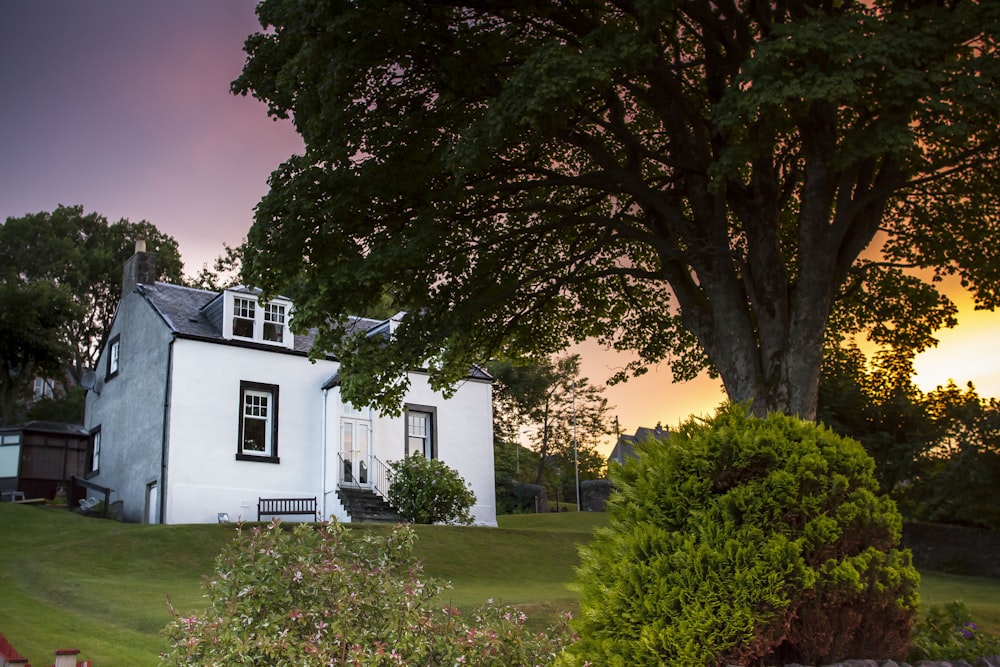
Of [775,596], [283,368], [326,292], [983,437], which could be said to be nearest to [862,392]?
[983,437]

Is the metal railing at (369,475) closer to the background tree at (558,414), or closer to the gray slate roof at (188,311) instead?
the gray slate roof at (188,311)

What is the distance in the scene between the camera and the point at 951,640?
777 cm

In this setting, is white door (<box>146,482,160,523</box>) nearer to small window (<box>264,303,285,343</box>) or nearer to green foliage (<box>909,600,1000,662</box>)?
small window (<box>264,303,285,343</box>)

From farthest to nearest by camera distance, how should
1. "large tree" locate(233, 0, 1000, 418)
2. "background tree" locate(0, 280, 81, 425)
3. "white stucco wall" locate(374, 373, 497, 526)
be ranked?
"background tree" locate(0, 280, 81, 425) < "white stucco wall" locate(374, 373, 497, 526) < "large tree" locate(233, 0, 1000, 418)

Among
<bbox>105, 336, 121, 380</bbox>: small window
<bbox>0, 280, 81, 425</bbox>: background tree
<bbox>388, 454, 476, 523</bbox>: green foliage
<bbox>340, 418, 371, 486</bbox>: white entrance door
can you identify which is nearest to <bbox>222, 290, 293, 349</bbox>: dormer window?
<bbox>340, 418, 371, 486</bbox>: white entrance door

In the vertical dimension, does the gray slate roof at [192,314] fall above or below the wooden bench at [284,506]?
above

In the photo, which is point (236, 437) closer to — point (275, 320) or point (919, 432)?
point (275, 320)

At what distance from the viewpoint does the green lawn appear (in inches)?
466

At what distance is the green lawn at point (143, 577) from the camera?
1183cm

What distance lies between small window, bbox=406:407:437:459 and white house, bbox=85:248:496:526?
0.04 metres

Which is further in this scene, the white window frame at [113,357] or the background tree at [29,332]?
the background tree at [29,332]

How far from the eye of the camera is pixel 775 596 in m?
5.96

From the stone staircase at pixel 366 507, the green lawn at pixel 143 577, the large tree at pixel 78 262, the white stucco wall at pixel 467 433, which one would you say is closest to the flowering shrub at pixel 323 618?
the green lawn at pixel 143 577

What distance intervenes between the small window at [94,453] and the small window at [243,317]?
8607mm
